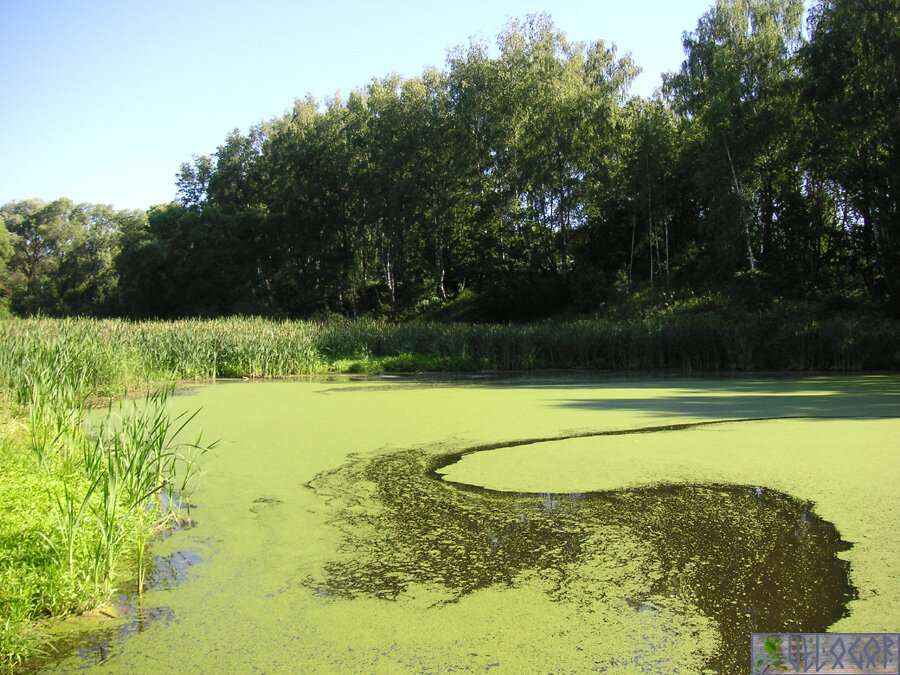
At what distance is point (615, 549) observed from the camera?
8.43ft

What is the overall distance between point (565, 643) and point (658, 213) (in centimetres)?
1928

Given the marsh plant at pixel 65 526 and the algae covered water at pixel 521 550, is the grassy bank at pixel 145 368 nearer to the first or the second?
the marsh plant at pixel 65 526

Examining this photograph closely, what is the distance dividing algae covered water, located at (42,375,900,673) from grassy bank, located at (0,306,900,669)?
0.23 metres

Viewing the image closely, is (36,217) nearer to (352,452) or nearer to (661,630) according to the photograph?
(352,452)

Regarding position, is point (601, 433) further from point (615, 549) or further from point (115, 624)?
point (115, 624)

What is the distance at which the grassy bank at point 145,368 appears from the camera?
6.98 feet

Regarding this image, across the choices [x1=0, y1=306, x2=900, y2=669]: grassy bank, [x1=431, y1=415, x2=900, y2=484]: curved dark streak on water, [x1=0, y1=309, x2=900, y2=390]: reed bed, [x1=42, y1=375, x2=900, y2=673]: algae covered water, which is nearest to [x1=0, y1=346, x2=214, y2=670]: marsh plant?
[x1=0, y1=306, x2=900, y2=669]: grassy bank

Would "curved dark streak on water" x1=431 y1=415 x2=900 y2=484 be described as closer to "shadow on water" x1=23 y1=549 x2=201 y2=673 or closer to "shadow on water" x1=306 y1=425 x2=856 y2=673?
"shadow on water" x1=306 y1=425 x2=856 y2=673

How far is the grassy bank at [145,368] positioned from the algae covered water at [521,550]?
0.74 feet

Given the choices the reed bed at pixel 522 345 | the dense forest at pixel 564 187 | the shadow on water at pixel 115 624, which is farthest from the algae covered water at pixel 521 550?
the dense forest at pixel 564 187

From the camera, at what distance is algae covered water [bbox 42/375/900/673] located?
73.2 inches

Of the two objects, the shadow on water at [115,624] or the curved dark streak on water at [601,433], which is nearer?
the shadow on water at [115,624]

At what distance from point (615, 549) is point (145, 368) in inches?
318

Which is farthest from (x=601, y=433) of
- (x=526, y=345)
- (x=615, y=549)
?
(x=526, y=345)
